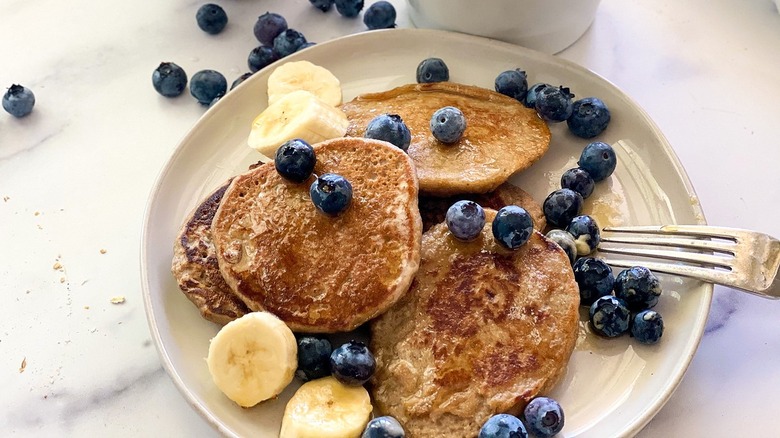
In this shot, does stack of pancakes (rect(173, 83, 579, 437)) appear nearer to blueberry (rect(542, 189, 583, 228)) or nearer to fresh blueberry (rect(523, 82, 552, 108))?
blueberry (rect(542, 189, 583, 228))

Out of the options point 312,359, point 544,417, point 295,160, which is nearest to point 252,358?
point 312,359

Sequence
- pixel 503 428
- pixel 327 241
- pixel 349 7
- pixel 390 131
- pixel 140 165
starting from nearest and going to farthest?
1. pixel 503 428
2. pixel 327 241
3. pixel 390 131
4. pixel 140 165
5. pixel 349 7

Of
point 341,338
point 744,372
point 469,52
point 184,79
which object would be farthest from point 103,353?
point 744,372

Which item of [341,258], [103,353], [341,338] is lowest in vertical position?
[103,353]

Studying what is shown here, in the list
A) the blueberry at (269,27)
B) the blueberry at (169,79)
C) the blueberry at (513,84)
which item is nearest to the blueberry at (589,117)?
the blueberry at (513,84)

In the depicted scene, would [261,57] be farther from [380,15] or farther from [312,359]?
[312,359]

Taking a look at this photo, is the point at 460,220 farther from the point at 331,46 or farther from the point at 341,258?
the point at 331,46

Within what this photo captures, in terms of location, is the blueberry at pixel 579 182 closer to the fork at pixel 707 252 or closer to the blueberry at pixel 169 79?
the fork at pixel 707 252
